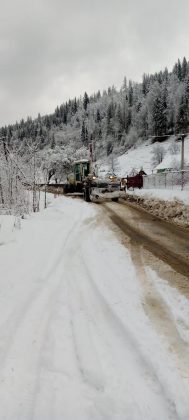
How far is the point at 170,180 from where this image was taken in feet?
106

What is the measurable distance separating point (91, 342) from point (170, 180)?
28.6 meters

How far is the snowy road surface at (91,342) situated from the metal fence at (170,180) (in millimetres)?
20534

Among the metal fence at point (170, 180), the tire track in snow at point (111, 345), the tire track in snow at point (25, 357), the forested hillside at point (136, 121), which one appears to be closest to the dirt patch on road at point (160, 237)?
the tire track in snow at point (111, 345)

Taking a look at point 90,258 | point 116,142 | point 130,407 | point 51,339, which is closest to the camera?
point 130,407

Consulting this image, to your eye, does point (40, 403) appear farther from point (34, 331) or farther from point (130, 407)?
point (34, 331)

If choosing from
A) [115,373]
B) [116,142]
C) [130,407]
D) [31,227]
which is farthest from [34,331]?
[116,142]

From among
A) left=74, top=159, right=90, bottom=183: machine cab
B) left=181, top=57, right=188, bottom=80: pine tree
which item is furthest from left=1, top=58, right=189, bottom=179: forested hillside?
left=74, top=159, right=90, bottom=183: machine cab

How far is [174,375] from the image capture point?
3.95 metres

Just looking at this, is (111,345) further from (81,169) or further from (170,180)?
(81,169)

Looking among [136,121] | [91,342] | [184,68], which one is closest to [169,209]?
[91,342]

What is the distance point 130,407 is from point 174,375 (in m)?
0.69

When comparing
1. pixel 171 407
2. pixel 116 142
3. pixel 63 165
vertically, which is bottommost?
pixel 171 407

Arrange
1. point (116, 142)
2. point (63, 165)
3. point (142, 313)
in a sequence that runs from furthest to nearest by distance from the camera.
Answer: point (116, 142), point (63, 165), point (142, 313)

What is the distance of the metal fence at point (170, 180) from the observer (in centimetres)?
2834
